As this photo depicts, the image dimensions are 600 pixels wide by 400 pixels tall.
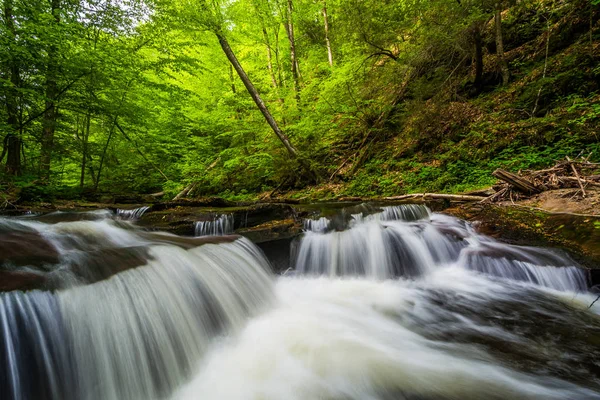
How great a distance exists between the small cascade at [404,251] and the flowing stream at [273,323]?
32mm

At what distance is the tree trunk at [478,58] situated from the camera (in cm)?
761

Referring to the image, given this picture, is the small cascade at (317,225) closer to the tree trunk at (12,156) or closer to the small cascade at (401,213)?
the small cascade at (401,213)

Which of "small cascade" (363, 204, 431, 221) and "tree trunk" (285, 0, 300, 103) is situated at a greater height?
"tree trunk" (285, 0, 300, 103)

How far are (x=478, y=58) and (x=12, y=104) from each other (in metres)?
11.5

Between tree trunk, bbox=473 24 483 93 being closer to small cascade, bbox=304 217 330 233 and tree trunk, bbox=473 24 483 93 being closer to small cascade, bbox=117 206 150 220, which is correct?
small cascade, bbox=304 217 330 233

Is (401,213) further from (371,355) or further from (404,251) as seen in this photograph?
(371,355)

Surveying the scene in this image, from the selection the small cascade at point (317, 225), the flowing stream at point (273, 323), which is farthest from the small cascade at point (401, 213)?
the flowing stream at point (273, 323)

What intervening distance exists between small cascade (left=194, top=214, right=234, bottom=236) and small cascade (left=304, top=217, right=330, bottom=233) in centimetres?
135

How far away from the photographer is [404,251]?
4570 millimetres

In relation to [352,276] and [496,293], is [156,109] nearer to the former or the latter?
[352,276]

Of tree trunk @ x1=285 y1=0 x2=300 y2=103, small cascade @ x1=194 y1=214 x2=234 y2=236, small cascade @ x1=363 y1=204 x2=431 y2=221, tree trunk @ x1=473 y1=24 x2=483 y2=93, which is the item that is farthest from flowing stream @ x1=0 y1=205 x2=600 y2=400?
tree trunk @ x1=285 y1=0 x2=300 y2=103

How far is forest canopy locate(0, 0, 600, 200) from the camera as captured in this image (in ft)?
19.3

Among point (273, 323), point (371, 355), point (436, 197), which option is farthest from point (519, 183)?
point (273, 323)

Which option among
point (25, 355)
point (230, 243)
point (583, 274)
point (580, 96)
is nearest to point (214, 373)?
point (25, 355)
